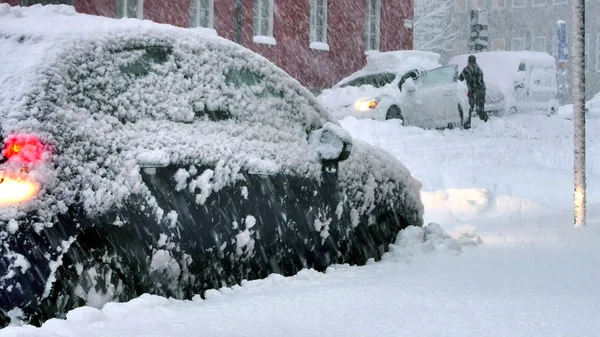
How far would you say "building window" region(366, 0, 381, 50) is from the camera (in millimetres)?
30094

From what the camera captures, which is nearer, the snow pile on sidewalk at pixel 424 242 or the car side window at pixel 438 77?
the snow pile on sidewalk at pixel 424 242

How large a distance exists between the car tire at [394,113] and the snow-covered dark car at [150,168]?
13.5 meters

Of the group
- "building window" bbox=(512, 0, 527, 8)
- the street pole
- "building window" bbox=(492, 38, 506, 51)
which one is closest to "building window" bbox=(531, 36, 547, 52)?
"building window" bbox=(492, 38, 506, 51)

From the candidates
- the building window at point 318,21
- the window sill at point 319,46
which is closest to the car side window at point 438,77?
the window sill at point 319,46

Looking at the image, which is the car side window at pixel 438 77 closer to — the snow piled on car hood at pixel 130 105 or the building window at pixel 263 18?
the building window at pixel 263 18

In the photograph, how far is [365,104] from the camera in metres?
19.2

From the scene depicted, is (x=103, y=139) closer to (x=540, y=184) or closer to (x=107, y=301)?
(x=107, y=301)

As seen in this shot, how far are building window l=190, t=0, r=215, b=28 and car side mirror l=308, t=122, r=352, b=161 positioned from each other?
18513mm

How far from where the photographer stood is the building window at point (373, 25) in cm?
3009

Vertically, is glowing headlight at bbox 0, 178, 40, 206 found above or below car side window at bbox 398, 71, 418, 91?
below

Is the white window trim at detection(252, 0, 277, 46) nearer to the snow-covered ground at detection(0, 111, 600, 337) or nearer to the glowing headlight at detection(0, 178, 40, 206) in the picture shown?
the snow-covered ground at detection(0, 111, 600, 337)

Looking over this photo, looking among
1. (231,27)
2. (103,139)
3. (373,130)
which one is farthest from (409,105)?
(103,139)

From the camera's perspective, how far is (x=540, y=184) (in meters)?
11.1

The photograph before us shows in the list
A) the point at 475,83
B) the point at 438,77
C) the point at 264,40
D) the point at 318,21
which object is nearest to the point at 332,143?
the point at 438,77
